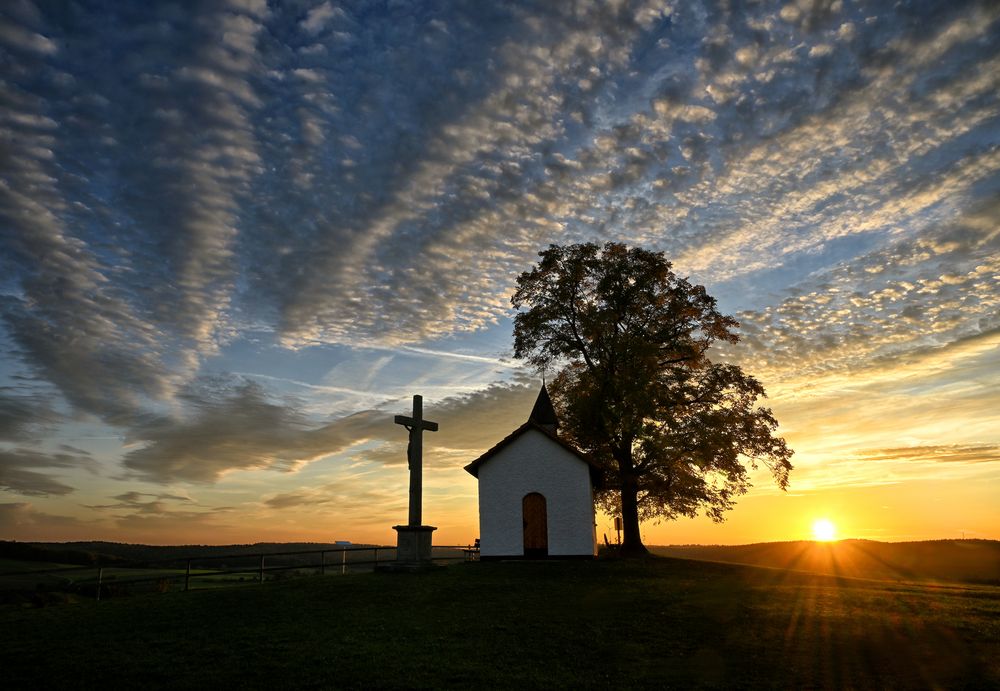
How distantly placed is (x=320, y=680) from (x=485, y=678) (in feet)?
8.50

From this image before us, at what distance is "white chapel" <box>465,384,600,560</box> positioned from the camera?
28.6 m

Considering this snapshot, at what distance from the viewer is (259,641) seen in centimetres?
1281

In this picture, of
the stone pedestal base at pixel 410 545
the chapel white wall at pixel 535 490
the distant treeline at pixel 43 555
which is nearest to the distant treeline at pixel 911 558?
the chapel white wall at pixel 535 490

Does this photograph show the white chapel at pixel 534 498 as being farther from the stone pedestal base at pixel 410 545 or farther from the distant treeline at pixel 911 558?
the distant treeline at pixel 911 558

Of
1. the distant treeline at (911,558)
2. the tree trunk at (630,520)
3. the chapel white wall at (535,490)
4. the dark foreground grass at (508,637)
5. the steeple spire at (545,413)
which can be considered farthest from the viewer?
the distant treeline at (911,558)

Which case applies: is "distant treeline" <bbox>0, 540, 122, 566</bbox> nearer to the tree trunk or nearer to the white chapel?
the white chapel

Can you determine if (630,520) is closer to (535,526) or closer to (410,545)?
(535,526)

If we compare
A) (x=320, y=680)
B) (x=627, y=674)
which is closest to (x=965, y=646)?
(x=627, y=674)

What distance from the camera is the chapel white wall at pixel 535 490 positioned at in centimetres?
2862

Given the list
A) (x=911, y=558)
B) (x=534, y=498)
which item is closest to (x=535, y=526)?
(x=534, y=498)

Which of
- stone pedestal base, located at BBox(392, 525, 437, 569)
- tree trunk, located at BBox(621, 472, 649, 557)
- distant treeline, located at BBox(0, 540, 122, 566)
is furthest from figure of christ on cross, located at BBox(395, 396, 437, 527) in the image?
distant treeline, located at BBox(0, 540, 122, 566)

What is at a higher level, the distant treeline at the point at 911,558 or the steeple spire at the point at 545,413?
the steeple spire at the point at 545,413

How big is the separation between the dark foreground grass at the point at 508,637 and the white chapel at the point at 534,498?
8065 millimetres

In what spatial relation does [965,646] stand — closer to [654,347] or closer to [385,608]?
[385,608]
